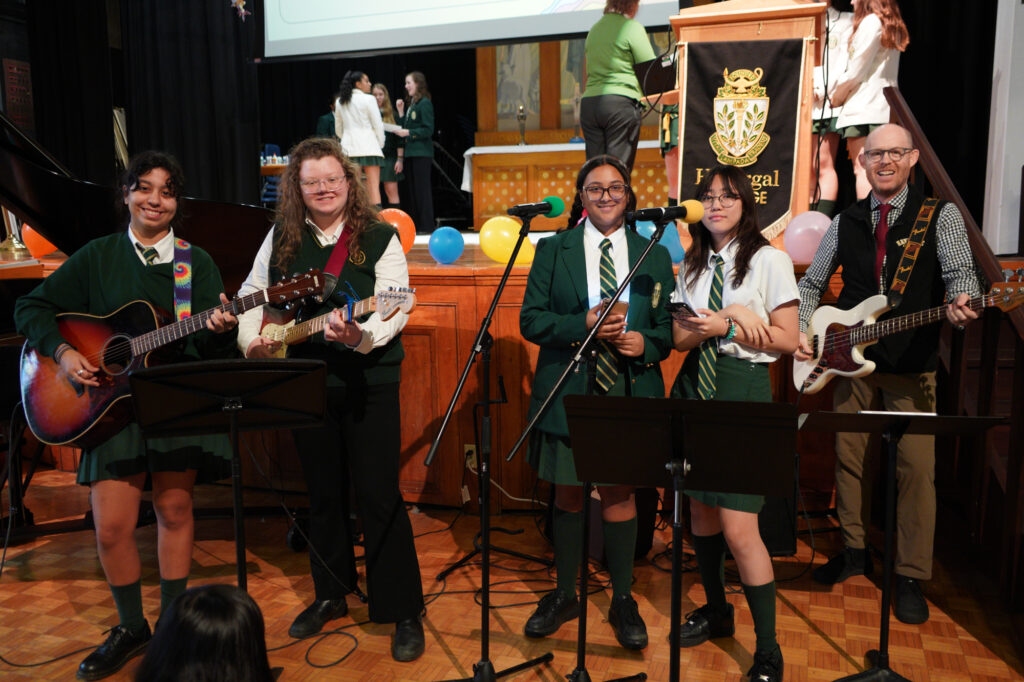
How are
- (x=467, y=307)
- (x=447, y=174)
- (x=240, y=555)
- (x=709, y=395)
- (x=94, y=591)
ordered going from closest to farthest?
(x=240, y=555) → (x=709, y=395) → (x=94, y=591) → (x=467, y=307) → (x=447, y=174)

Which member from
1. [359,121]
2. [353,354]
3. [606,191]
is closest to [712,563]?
[606,191]

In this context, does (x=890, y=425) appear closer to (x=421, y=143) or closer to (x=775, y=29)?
(x=775, y=29)

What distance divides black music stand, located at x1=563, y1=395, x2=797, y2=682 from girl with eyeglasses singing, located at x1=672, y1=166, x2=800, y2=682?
1.99 ft

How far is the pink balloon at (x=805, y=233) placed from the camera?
409 centimetres

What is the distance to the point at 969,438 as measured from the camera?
13.2ft

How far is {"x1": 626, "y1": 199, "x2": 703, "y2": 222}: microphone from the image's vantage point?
2.49 meters

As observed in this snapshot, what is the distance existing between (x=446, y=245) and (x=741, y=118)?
173 centimetres

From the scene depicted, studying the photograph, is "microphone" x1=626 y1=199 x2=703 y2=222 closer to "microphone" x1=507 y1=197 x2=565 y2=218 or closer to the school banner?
"microphone" x1=507 y1=197 x2=565 y2=218

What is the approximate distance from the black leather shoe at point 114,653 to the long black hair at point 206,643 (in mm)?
1894

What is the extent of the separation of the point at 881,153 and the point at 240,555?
2807 millimetres

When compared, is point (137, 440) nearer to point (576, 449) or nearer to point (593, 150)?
point (576, 449)

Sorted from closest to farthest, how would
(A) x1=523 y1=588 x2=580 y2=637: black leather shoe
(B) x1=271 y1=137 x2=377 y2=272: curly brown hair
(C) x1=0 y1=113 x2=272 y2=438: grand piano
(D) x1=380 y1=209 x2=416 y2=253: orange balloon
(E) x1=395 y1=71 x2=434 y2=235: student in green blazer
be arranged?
(B) x1=271 y1=137 x2=377 y2=272: curly brown hair < (A) x1=523 y1=588 x2=580 y2=637: black leather shoe < (C) x1=0 y1=113 x2=272 y2=438: grand piano < (D) x1=380 y1=209 x2=416 y2=253: orange balloon < (E) x1=395 y1=71 x2=434 y2=235: student in green blazer

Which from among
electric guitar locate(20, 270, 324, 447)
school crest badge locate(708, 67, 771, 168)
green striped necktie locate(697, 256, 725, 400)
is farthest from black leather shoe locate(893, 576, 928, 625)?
electric guitar locate(20, 270, 324, 447)

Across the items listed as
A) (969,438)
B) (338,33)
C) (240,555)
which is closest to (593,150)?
(338,33)
